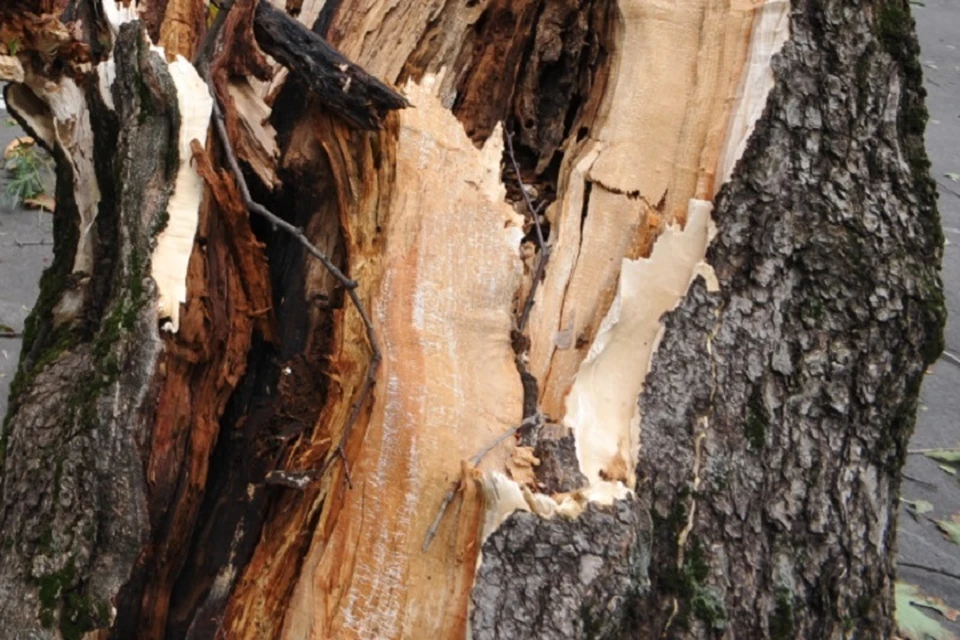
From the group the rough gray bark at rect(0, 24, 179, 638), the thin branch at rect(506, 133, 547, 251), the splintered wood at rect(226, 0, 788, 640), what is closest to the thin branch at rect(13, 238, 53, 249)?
the rough gray bark at rect(0, 24, 179, 638)

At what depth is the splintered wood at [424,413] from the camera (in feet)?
4.49

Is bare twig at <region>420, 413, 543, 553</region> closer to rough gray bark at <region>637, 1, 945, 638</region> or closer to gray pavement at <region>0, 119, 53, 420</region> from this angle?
rough gray bark at <region>637, 1, 945, 638</region>

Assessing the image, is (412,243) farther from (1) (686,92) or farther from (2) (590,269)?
(1) (686,92)

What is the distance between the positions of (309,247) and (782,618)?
3.05 feet

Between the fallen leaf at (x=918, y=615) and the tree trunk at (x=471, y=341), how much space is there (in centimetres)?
90

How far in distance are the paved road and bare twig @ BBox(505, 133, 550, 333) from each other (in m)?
1.66

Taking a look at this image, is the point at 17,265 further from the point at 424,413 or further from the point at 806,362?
the point at 806,362

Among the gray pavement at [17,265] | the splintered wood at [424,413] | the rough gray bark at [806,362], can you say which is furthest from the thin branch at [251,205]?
the gray pavement at [17,265]

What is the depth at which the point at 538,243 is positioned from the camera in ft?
5.51

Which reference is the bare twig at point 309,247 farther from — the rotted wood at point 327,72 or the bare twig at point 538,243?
the bare twig at point 538,243

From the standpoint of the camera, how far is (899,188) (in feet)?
5.47

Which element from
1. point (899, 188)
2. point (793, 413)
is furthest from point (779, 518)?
point (899, 188)

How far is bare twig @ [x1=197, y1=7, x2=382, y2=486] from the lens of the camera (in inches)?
56.9

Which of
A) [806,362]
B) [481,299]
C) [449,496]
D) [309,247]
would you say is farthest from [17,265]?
[806,362]
